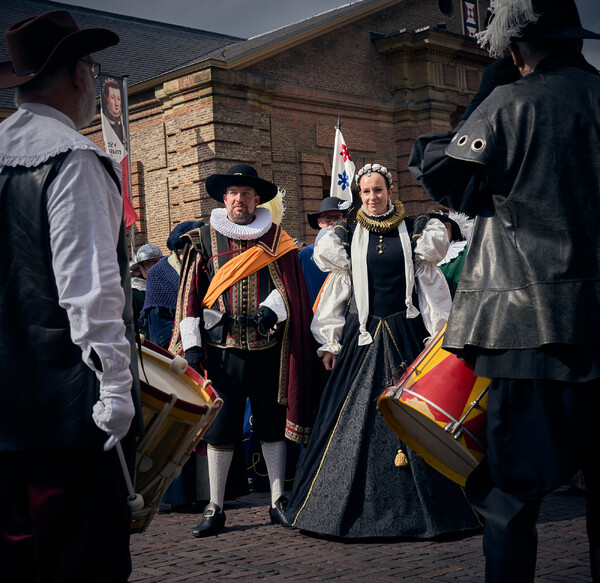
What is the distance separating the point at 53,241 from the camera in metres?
2.20

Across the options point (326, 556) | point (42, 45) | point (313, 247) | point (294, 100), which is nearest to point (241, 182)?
point (313, 247)

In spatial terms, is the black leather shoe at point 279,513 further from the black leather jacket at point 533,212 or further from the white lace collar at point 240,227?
the black leather jacket at point 533,212

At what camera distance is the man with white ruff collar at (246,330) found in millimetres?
5051

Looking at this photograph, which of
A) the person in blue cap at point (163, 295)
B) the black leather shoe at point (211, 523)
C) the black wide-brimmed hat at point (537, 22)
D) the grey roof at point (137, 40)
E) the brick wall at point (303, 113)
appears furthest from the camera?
the grey roof at point (137, 40)

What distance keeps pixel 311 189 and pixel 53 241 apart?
17441 mm

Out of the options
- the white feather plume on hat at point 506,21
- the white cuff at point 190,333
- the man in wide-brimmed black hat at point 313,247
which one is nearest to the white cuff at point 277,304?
the white cuff at point 190,333

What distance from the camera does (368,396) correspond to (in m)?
4.75

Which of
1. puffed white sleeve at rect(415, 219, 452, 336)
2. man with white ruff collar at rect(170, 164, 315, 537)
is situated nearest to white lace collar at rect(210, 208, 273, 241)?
man with white ruff collar at rect(170, 164, 315, 537)

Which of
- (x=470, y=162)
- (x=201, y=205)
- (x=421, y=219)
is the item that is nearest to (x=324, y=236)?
(x=421, y=219)

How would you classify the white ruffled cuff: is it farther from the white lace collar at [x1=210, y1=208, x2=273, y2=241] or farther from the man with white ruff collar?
the white lace collar at [x1=210, y1=208, x2=273, y2=241]

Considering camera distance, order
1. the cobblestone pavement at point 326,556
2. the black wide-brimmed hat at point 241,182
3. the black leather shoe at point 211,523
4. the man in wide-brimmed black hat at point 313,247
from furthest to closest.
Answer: the man in wide-brimmed black hat at point 313,247, the black wide-brimmed hat at point 241,182, the black leather shoe at point 211,523, the cobblestone pavement at point 326,556

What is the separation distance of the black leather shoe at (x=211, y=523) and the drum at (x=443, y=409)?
6.51 feet

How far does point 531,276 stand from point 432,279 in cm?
251

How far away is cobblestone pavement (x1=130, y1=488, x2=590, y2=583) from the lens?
3746 mm
